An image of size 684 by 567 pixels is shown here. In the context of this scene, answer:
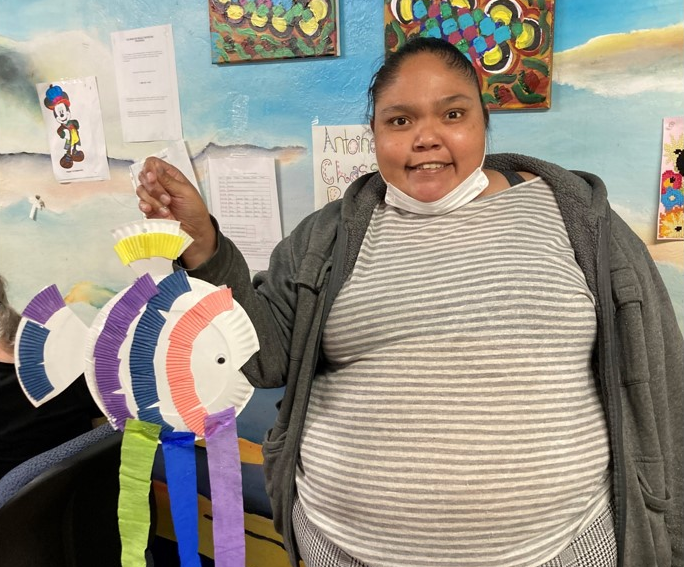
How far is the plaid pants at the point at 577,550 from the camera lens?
2.59ft

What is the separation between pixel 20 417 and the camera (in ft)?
4.08

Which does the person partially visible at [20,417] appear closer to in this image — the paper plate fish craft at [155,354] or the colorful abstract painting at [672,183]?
the paper plate fish craft at [155,354]

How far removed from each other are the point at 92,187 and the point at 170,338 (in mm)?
1166

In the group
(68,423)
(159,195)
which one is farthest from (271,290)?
(68,423)

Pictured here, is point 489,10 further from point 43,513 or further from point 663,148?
point 43,513

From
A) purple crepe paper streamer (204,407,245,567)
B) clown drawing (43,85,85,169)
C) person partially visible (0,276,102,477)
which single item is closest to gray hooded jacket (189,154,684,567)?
purple crepe paper streamer (204,407,245,567)

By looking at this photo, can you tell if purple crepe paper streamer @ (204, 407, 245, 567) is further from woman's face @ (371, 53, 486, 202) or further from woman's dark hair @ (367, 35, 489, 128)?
woman's dark hair @ (367, 35, 489, 128)

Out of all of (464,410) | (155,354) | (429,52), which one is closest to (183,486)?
(155,354)

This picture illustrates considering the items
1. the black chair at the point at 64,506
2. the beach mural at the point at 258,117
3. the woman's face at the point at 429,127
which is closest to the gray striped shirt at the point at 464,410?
the woman's face at the point at 429,127

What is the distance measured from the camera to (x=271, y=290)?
0.93 m

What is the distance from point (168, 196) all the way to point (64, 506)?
806mm

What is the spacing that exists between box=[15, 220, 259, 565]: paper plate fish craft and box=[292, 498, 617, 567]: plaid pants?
0.94 feet

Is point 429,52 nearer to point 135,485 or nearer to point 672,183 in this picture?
point 672,183

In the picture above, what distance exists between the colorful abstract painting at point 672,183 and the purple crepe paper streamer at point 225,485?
929mm
